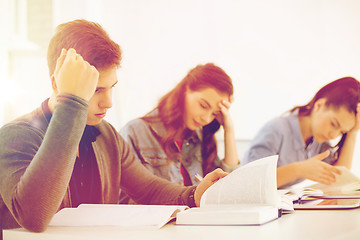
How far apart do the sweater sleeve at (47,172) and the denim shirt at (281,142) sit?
52.4 inches

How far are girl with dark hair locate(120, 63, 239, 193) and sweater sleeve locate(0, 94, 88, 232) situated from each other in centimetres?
86

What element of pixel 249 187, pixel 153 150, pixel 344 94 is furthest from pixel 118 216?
pixel 344 94

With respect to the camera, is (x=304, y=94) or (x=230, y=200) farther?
(x=304, y=94)

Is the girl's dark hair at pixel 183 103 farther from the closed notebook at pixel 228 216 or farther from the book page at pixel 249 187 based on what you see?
the closed notebook at pixel 228 216

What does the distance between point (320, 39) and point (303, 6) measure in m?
0.22

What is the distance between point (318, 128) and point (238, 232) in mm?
1561

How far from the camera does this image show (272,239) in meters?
0.52

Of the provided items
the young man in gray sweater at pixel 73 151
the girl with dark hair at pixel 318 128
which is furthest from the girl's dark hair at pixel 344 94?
the young man in gray sweater at pixel 73 151

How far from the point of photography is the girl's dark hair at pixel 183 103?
Answer: 1.72m

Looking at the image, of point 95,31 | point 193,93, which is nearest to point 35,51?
point 95,31

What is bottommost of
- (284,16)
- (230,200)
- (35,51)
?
(230,200)

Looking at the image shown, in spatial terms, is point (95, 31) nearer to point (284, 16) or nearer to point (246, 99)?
point (246, 99)

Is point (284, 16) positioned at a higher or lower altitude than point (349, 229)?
higher

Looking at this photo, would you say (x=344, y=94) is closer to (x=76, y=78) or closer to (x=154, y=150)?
(x=154, y=150)
